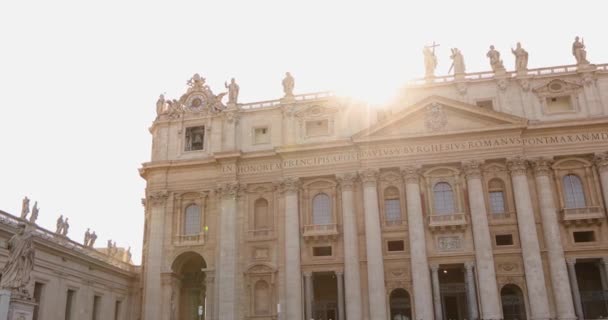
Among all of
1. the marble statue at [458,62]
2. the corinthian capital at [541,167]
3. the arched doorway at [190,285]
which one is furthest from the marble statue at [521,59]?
the arched doorway at [190,285]

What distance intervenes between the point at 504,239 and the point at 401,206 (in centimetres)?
693

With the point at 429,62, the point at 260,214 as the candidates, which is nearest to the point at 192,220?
the point at 260,214

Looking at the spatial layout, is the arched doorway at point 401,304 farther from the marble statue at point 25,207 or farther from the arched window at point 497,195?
the marble statue at point 25,207

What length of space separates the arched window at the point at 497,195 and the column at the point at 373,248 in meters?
7.64

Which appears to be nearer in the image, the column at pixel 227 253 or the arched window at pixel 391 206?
the column at pixel 227 253

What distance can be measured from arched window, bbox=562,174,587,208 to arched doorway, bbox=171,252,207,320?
25.6 metres

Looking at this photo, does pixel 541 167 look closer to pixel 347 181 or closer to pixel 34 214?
pixel 347 181

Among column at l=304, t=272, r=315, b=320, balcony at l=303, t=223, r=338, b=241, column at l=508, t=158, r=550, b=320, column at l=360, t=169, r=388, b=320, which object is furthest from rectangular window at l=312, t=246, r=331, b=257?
column at l=508, t=158, r=550, b=320

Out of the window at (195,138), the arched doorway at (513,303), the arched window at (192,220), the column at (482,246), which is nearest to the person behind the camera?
the column at (482,246)

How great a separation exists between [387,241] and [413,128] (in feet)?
26.3

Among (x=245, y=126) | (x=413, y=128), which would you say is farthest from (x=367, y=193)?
(x=245, y=126)

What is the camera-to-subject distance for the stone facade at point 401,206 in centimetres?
3691

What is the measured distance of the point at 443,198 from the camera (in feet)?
129

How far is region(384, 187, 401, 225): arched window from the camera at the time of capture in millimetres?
39584
